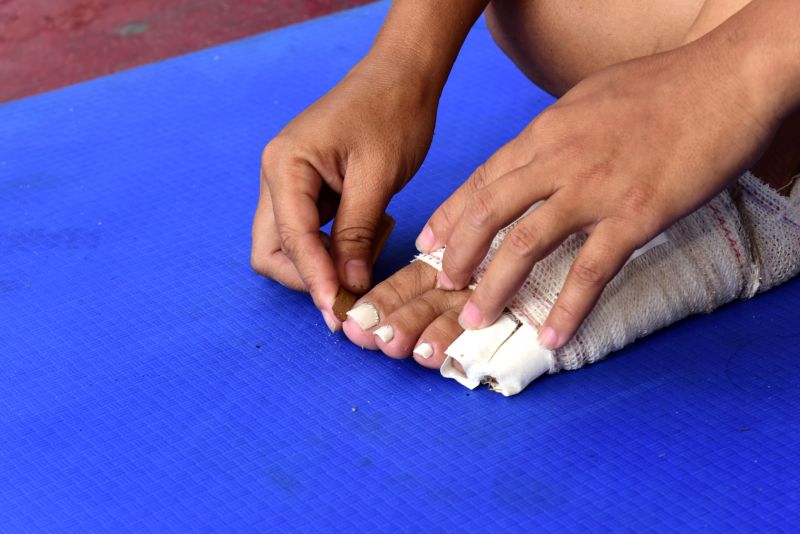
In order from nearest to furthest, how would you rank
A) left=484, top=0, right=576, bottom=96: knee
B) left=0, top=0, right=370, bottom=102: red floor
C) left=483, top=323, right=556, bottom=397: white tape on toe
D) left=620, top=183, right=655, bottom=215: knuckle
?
left=620, top=183, right=655, bottom=215: knuckle, left=483, top=323, right=556, bottom=397: white tape on toe, left=484, top=0, right=576, bottom=96: knee, left=0, top=0, right=370, bottom=102: red floor

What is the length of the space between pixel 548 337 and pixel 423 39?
1.16 feet

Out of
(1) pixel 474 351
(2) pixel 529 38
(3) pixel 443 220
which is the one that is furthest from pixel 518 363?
(2) pixel 529 38

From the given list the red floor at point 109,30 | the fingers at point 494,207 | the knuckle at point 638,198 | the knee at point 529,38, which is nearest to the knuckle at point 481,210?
the fingers at point 494,207

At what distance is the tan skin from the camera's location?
0.76 metres

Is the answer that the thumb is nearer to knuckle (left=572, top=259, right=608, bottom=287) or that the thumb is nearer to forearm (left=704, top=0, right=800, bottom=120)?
knuckle (left=572, top=259, right=608, bottom=287)

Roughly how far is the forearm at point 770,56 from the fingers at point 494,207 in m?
0.17

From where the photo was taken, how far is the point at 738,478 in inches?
31.4

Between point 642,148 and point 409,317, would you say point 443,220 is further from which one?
point 642,148

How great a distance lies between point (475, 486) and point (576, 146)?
0.90 feet

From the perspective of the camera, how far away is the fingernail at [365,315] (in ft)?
3.00

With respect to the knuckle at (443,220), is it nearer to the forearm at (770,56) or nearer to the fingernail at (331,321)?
the fingernail at (331,321)

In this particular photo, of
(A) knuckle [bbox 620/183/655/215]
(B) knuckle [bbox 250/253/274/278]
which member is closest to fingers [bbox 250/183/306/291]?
(B) knuckle [bbox 250/253/274/278]

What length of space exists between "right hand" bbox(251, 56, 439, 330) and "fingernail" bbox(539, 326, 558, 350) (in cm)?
18

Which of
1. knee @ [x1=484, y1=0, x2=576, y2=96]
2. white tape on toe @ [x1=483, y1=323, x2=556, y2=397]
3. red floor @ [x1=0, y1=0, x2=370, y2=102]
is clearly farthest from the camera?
red floor @ [x1=0, y1=0, x2=370, y2=102]
